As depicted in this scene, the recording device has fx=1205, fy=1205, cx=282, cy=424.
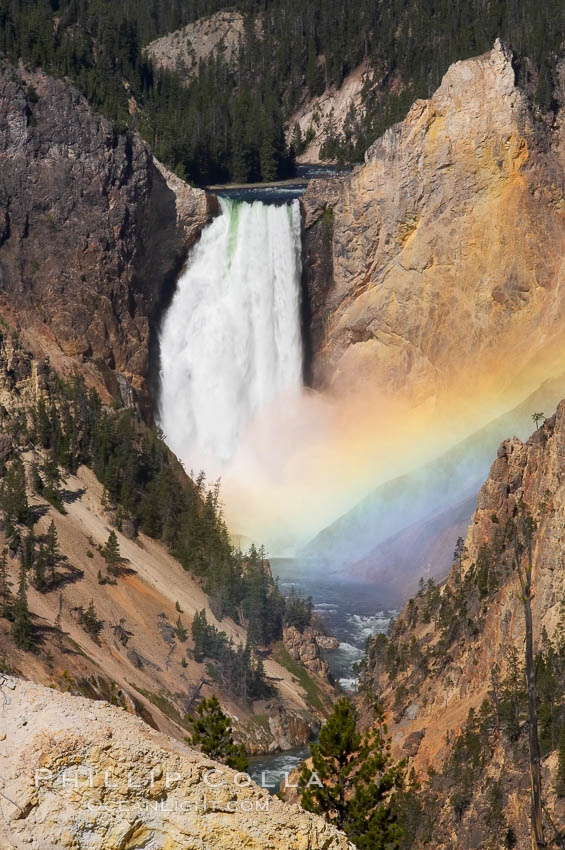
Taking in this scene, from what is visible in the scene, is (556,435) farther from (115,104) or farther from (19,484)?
(115,104)

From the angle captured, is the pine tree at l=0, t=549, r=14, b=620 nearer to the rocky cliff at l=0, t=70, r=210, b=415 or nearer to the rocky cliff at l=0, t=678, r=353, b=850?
the rocky cliff at l=0, t=70, r=210, b=415

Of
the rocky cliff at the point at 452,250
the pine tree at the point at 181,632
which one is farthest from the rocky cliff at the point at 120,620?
the rocky cliff at the point at 452,250

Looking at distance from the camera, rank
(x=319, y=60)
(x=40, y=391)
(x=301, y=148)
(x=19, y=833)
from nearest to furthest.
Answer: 1. (x=19, y=833)
2. (x=40, y=391)
3. (x=301, y=148)
4. (x=319, y=60)

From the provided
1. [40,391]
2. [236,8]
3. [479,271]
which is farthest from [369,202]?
[236,8]

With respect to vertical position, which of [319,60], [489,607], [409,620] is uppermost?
[319,60]

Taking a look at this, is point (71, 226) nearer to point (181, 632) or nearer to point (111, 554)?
point (111, 554)

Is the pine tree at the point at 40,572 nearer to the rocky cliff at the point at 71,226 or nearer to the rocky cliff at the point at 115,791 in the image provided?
the rocky cliff at the point at 71,226

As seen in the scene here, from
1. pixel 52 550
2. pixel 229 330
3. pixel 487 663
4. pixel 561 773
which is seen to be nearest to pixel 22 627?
pixel 52 550
